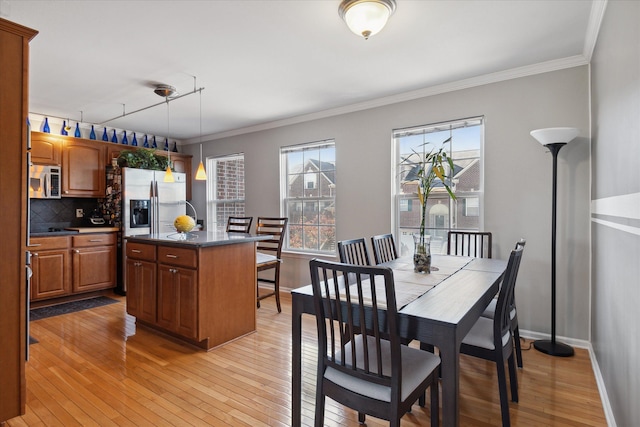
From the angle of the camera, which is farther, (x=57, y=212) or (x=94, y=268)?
(x=57, y=212)

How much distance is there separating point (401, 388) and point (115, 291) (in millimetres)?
4901

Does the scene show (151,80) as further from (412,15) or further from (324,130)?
(412,15)

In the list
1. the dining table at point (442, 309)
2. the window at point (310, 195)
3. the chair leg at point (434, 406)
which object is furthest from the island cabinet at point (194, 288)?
the chair leg at point (434, 406)

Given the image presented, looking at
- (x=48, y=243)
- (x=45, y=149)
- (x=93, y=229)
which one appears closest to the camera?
(x=48, y=243)

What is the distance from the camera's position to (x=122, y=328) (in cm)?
343

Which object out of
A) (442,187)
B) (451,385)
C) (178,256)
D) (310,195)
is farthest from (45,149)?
(451,385)

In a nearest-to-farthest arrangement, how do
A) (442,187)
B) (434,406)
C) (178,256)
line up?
(434,406)
(178,256)
(442,187)

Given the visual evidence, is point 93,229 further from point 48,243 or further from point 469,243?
point 469,243

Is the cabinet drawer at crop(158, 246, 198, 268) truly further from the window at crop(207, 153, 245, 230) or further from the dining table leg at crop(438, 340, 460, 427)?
the window at crop(207, 153, 245, 230)

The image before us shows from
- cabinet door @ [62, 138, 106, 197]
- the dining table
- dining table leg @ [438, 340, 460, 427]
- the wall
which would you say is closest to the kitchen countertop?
cabinet door @ [62, 138, 106, 197]

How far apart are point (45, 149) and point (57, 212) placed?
3.06 feet

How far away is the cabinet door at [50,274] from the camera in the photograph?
405 cm

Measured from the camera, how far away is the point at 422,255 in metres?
2.30

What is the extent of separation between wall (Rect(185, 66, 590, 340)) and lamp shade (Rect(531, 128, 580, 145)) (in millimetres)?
289
